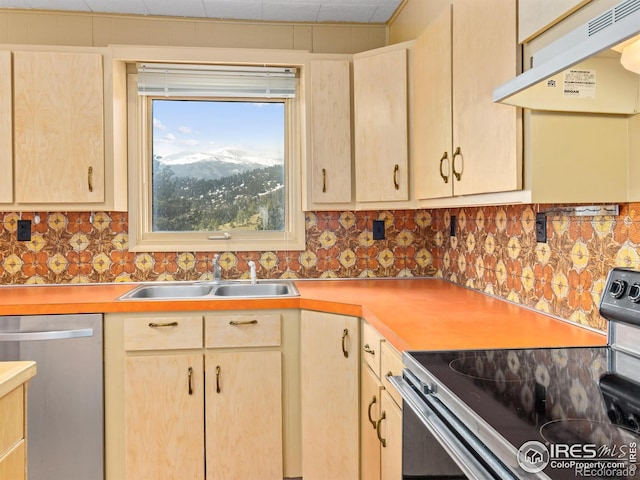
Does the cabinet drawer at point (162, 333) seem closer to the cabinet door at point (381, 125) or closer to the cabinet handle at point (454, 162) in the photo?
the cabinet door at point (381, 125)

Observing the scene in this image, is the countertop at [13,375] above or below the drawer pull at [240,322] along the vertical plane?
above

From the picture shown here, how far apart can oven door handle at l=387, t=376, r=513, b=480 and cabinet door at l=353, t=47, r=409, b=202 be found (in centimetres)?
143

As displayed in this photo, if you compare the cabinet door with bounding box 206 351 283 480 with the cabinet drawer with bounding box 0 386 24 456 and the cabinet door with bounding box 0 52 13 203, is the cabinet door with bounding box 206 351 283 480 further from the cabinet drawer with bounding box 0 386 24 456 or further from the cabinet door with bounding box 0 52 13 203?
the cabinet door with bounding box 0 52 13 203

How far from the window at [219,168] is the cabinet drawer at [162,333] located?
26.6 inches

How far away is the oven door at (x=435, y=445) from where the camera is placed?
0.88 m

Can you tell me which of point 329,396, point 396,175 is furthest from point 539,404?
point 396,175

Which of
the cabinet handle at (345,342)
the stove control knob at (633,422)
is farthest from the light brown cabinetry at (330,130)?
the stove control knob at (633,422)

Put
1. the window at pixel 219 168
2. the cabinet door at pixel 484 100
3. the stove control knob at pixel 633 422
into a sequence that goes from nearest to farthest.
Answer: the stove control knob at pixel 633 422 < the cabinet door at pixel 484 100 < the window at pixel 219 168

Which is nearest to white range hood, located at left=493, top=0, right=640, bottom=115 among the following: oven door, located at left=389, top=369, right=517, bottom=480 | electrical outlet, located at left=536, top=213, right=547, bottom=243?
electrical outlet, located at left=536, top=213, right=547, bottom=243

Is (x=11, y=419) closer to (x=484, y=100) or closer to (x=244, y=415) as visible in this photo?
(x=244, y=415)

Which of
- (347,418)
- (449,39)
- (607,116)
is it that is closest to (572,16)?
(607,116)

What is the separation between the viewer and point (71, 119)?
100 inches

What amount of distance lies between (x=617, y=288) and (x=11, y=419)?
1521mm

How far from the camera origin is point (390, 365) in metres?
1.75
